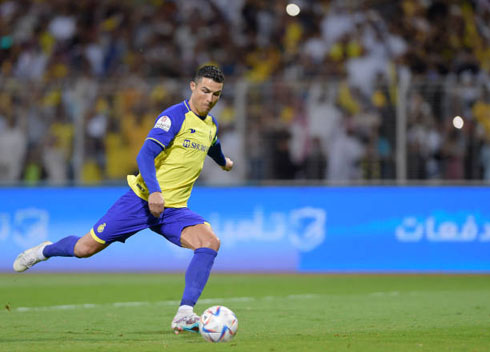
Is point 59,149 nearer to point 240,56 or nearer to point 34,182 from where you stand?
point 34,182

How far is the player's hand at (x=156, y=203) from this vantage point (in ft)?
22.2

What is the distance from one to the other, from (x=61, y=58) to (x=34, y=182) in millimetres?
3671

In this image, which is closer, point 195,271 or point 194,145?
point 195,271

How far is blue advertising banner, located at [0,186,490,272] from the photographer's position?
1342 centimetres

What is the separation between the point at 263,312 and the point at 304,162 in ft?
18.6

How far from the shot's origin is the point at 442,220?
13492mm

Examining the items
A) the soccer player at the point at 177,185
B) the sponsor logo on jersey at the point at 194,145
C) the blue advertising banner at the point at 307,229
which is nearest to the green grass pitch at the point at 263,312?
the blue advertising banner at the point at 307,229

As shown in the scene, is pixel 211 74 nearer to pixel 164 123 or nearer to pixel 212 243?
pixel 164 123

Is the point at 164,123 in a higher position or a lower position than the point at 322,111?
lower

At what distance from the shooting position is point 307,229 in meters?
13.7

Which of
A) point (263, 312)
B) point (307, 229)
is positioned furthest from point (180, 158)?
point (307, 229)

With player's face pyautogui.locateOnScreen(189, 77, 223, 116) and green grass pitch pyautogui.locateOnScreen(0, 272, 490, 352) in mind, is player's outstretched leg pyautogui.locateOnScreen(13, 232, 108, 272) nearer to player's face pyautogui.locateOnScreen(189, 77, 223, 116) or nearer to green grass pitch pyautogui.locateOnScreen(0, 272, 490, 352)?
A: green grass pitch pyautogui.locateOnScreen(0, 272, 490, 352)

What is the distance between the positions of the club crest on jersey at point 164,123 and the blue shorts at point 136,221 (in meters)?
0.70

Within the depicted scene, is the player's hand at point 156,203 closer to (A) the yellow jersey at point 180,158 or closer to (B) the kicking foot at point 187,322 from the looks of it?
(A) the yellow jersey at point 180,158
